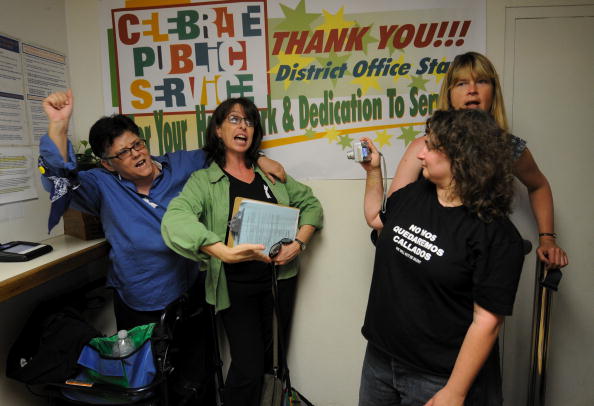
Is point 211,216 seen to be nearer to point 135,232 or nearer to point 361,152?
point 135,232

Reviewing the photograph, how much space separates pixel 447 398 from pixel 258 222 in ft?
2.95

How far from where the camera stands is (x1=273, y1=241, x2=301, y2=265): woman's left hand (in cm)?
158

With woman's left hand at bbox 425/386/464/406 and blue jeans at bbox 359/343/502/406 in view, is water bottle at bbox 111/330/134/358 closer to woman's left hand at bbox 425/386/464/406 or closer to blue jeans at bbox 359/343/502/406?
blue jeans at bbox 359/343/502/406

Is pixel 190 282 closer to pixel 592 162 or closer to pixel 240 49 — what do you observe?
pixel 240 49

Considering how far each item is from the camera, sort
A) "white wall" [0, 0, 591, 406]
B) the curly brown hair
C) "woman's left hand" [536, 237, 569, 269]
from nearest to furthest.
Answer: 1. the curly brown hair
2. "woman's left hand" [536, 237, 569, 269]
3. "white wall" [0, 0, 591, 406]

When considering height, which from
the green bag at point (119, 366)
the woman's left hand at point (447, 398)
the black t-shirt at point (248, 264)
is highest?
the black t-shirt at point (248, 264)

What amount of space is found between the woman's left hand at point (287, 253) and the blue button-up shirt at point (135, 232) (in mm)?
431

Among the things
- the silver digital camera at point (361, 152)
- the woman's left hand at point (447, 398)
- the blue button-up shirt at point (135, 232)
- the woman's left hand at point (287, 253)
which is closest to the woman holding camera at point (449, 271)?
the woman's left hand at point (447, 398)

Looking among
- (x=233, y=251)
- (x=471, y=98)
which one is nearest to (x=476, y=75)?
(x=471, y=98)

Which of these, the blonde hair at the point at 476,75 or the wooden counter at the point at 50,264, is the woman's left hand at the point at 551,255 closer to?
the blonde hair at the point at 476,75

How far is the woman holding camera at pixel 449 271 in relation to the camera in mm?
940

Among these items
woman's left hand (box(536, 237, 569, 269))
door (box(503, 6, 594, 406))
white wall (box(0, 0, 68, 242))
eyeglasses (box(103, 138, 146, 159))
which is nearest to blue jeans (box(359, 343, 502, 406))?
woman's left hand (box(536, 237, 569, 269))

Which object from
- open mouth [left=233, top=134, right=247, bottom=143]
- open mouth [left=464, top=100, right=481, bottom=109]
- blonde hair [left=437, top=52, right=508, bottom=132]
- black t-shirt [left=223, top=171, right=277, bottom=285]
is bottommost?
black t-shirt [left=223, top=171, right=277, bottom=285]

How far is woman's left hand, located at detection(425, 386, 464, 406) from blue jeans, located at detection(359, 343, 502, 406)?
2.5 inches
